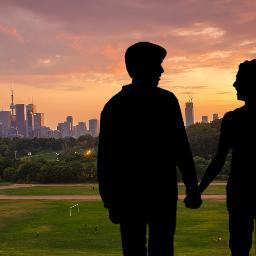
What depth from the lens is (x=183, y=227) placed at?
41.7 meters

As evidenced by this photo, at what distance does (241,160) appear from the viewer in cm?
480

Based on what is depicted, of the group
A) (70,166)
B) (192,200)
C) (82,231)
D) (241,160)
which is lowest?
(82,231)

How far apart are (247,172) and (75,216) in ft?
152

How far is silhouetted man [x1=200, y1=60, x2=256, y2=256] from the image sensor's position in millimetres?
4793

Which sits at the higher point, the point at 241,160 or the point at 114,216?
the point at 241,160

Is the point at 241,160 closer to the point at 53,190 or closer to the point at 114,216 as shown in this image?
the point at 114,216

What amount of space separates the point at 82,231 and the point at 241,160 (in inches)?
1501

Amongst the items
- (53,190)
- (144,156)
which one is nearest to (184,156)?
(144,156)

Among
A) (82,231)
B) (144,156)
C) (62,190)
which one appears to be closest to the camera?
(144,156)

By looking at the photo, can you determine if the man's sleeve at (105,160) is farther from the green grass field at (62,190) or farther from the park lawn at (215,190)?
the green grass field at (62,190)

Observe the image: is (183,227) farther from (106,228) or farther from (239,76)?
(239,76)

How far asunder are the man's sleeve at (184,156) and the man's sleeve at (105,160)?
0.63 m

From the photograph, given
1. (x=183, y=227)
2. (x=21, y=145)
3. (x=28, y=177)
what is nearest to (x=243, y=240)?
(x=183, y=227)

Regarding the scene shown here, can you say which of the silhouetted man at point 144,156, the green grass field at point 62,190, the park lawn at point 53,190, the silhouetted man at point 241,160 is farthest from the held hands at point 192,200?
the park lawn at point 53,190
